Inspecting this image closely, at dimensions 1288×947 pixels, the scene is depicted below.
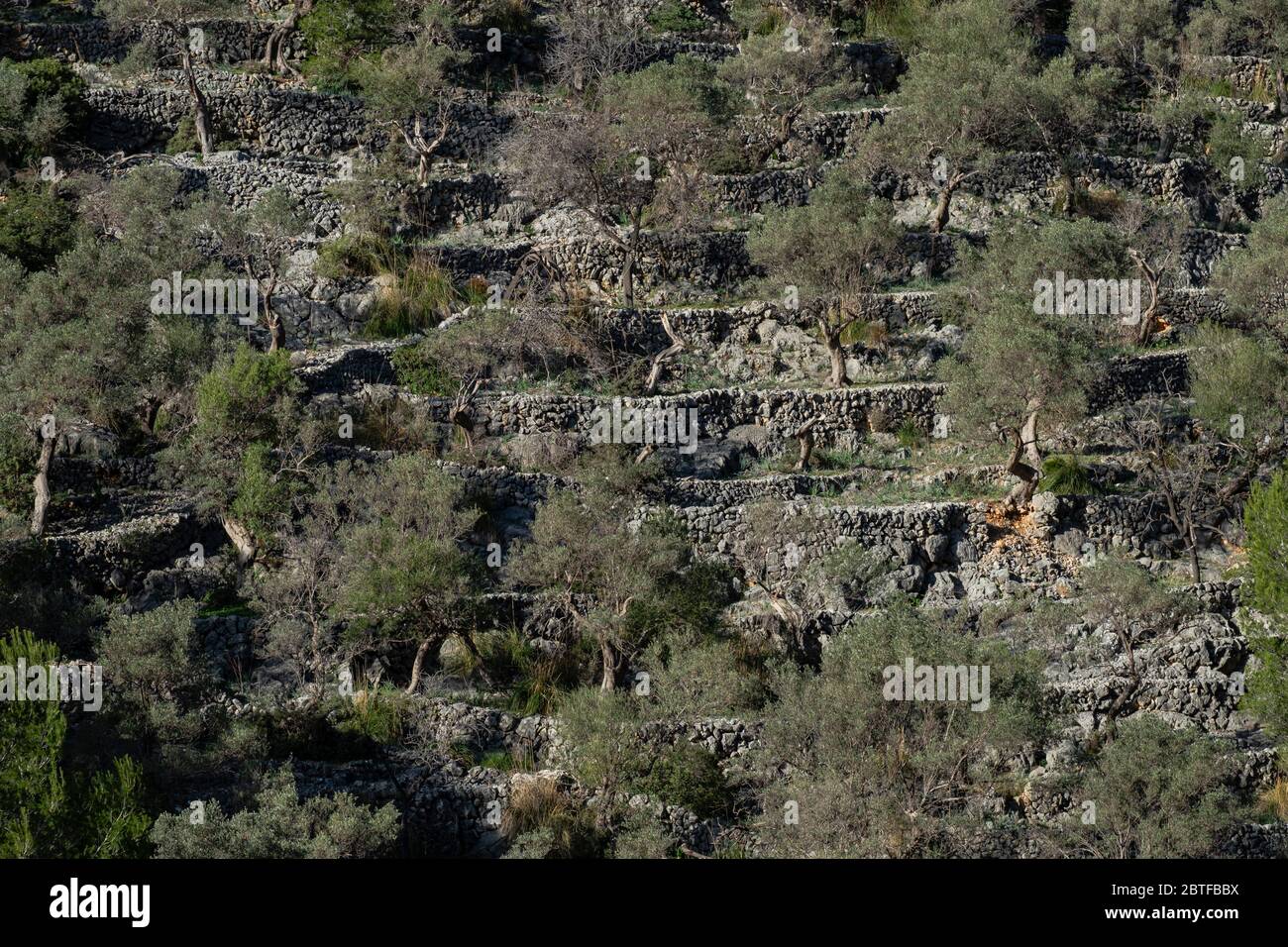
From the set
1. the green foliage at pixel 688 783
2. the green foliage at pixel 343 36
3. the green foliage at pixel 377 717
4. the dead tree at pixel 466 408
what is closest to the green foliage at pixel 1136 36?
the green foliage at pixel 343 36

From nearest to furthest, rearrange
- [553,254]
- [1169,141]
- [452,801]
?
[452,801]
[553,254]
[1169,141]

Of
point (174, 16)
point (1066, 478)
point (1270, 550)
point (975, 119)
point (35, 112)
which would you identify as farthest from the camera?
point (174, 16)

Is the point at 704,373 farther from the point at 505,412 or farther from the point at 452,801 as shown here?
the point at 452,801

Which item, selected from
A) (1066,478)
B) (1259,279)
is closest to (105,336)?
(1066,478)

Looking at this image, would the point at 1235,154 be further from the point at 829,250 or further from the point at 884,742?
the point at 884,742

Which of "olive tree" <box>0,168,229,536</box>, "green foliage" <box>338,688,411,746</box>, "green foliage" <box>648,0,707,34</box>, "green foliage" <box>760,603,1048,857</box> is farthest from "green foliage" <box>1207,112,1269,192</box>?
"green foliage" <box>338,688,411,746</box>

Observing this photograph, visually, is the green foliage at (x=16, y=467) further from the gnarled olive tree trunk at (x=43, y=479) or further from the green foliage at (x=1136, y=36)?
the green foliage at (x=1136, y=36)
